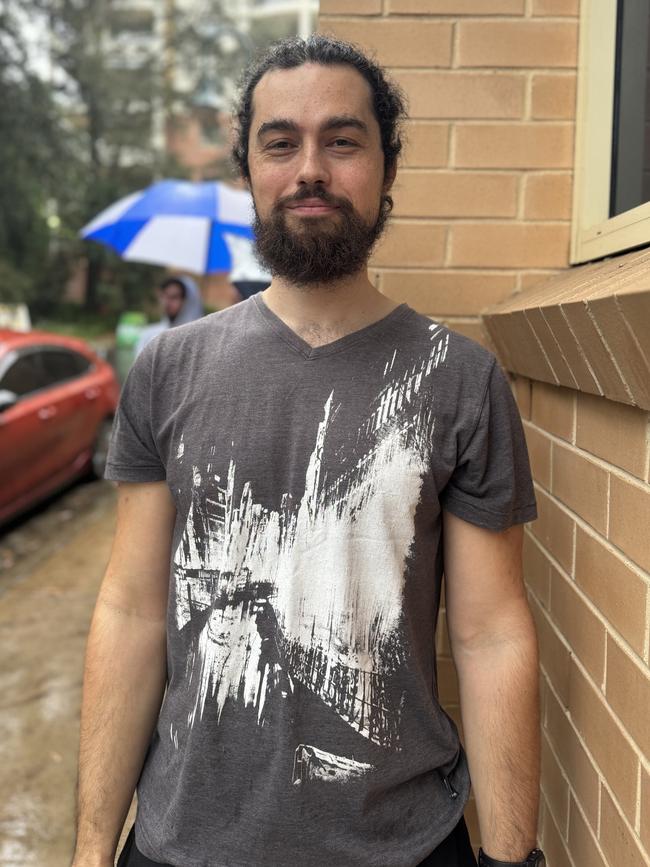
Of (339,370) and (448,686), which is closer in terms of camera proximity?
(339,370)

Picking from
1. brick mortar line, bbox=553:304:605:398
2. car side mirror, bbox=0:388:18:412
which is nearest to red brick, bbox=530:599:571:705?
brick mortar line, bbox=553:304:605:398

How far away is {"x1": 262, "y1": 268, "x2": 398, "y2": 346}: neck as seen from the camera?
171 centimetres

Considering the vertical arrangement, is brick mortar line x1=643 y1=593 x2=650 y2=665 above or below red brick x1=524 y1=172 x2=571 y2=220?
below

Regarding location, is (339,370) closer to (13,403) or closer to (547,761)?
(547,761)

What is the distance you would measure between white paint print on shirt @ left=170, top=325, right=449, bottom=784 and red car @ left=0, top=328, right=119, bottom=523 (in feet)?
20.3

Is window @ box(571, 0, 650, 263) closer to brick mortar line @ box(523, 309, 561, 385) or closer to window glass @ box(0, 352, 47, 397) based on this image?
brick mortar line @ box(523, 309, 561, 385)

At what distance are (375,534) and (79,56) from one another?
90.0 feet

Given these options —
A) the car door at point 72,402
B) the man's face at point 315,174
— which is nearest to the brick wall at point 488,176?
the man's face at point 315,174

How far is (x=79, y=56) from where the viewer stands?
26.1 meters

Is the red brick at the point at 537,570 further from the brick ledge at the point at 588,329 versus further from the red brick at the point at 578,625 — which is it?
the brick ledge at the point at 588,329

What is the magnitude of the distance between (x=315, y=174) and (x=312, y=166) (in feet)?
0.05

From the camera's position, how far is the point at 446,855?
1.59 m

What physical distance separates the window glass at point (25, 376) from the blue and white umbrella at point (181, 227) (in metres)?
1.17

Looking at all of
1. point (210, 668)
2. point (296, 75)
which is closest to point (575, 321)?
point (296, 75)
